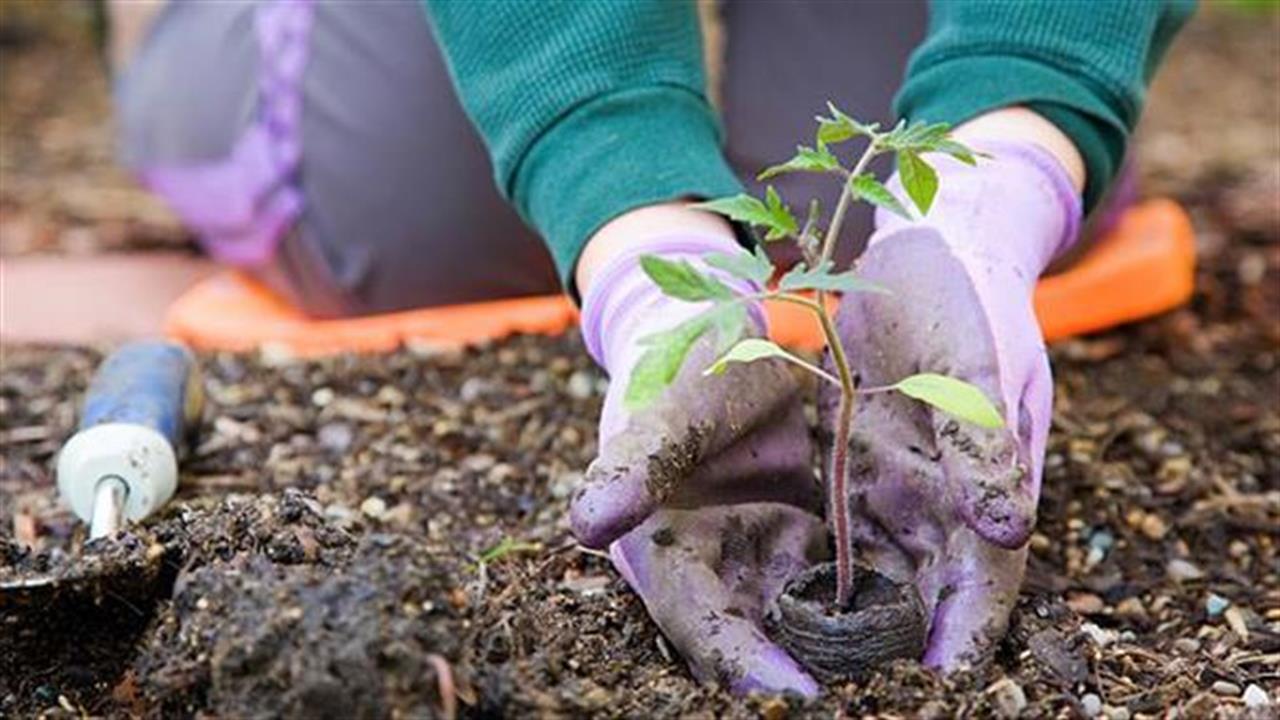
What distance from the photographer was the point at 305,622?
903 mm

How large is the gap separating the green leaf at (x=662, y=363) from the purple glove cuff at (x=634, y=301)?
239 mm

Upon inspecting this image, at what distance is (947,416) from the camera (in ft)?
3.59

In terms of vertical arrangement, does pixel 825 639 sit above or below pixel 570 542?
above

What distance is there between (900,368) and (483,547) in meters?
0.34

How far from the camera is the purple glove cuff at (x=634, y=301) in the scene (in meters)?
1.18

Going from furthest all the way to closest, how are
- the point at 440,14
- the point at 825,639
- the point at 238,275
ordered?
the point at 238,275 → the point at 440,14 → the point at 825,639

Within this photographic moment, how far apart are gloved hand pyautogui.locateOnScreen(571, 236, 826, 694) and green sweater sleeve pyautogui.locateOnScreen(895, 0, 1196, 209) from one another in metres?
0.25

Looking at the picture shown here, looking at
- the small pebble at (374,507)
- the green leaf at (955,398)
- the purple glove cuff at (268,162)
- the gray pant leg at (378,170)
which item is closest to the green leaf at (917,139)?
the green leaf at (955,398)

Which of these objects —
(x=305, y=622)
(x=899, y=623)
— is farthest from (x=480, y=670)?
(x=899, y=623)

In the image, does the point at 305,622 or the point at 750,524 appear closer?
the point at 305,622

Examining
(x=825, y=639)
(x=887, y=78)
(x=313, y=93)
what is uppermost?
(x=825, y=639)

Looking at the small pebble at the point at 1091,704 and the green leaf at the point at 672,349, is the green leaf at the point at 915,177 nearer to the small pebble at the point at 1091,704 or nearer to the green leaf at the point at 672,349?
the green leaf at the point at 672,349

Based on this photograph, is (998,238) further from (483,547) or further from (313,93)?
(313,93)

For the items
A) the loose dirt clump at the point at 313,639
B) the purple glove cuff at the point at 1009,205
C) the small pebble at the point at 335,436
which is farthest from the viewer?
the small pebble at the point at 335,436
